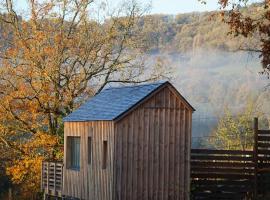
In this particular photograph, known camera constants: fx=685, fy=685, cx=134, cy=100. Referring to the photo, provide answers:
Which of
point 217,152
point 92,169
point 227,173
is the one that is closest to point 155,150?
point 217,152

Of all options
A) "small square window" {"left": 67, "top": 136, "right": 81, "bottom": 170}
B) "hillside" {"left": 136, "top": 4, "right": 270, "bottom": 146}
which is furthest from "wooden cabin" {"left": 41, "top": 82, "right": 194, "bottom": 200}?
"hillside" {"left": 136, "top": 4, "right": 270, "bottom": 146}

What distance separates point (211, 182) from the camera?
26.4 metres

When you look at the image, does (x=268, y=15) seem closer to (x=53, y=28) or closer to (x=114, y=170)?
(x=114, y=170)

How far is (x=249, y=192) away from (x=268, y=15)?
32.0 ft

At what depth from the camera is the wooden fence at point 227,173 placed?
26.1m

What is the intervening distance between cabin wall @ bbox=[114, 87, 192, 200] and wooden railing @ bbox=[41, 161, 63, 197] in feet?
19.8

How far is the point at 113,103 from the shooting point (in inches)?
1063

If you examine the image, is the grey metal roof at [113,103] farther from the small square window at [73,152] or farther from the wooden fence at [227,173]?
the wooden fence at [227,173]

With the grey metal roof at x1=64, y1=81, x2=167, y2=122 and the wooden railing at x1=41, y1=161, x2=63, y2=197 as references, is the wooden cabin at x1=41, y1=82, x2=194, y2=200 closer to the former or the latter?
the grey metal roof at x1=64, y1=81, x2=167, y2=122

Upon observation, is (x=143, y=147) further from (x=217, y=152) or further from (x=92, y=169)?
(x=217, y=152)

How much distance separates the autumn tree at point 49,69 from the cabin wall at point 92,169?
26.0 ft

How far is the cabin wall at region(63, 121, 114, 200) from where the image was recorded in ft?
82.4

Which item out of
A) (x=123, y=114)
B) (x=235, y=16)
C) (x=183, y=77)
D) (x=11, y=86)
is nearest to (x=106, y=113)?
(x=123, y=114)

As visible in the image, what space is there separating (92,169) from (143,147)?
261 cm
